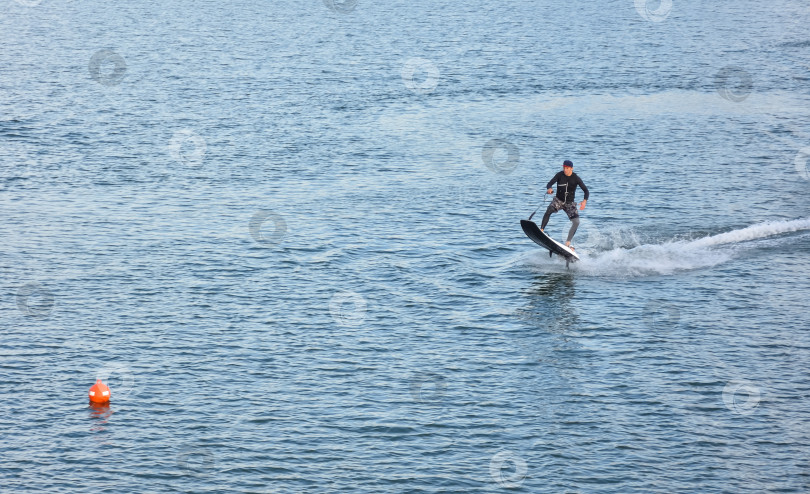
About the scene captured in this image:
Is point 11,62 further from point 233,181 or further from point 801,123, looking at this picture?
point 801,123

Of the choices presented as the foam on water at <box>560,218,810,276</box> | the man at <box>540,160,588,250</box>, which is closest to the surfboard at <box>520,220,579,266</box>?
the man at <box>540,160,588,250</box>

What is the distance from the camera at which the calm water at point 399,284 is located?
2473cm

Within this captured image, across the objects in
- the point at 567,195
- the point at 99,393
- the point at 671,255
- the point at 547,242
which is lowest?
the point at 99,393

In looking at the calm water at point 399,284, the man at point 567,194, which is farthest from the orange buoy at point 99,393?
the man at point 567,194

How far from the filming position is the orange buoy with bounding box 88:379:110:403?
2667 cm

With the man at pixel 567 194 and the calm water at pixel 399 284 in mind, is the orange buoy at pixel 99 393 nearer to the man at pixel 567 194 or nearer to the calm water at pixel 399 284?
the calm water at pixel 399 284

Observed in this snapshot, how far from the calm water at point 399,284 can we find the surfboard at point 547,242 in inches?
24.0

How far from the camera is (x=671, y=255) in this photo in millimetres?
38594

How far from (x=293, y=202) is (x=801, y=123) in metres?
34.0

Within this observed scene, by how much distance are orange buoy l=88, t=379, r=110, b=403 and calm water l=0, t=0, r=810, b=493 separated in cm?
32

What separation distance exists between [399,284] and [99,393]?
12.3 meters

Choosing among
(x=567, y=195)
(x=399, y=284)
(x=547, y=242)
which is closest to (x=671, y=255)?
(x=547, y=242)

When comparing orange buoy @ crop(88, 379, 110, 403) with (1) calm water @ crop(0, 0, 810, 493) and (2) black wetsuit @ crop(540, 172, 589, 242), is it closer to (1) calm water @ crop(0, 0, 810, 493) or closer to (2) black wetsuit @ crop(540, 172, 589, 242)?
(1) calm water @ crop(0, 0, 810, 493)

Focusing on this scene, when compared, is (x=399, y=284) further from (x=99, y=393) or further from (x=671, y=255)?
(x=99, y=393)
